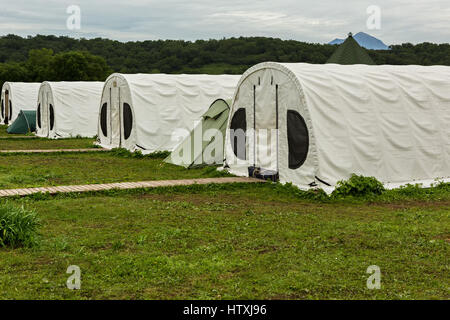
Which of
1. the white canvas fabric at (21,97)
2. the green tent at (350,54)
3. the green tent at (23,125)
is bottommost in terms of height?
the green tent at (23,125)

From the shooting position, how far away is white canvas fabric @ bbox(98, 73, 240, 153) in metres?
19.1

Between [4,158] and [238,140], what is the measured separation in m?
9.10

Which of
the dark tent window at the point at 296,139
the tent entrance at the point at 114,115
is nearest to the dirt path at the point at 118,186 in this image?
the dark tent window at the point at 296,139

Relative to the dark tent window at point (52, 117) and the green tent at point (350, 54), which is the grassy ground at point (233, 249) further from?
the dark tent window at point (52, 117)

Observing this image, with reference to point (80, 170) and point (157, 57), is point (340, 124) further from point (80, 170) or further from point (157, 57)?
point (157, 57)

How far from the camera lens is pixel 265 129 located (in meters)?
12.8

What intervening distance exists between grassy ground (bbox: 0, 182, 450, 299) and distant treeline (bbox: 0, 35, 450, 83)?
2625cm

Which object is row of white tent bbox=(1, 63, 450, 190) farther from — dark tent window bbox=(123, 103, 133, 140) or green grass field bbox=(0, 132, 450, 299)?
dark tent window bbox=(123, 103, 133, 140)

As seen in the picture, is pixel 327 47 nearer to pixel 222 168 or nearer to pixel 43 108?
pixel 43 108

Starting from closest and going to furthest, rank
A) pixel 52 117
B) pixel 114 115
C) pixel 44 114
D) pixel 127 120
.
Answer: pixel 127 120
pixel 114 115
pixel 52 117
pixel 44 114

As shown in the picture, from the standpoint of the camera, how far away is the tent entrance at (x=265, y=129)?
1237cm

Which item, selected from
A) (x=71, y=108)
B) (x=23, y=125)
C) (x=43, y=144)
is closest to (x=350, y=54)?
(x=71, y=108)

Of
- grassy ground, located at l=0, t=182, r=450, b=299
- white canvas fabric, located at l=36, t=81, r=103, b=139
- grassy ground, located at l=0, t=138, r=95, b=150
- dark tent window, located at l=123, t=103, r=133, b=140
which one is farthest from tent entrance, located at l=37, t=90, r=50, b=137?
grassy ground, located at l=0, t=182, r=450, b=299

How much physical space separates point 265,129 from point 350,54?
37.4 ft
